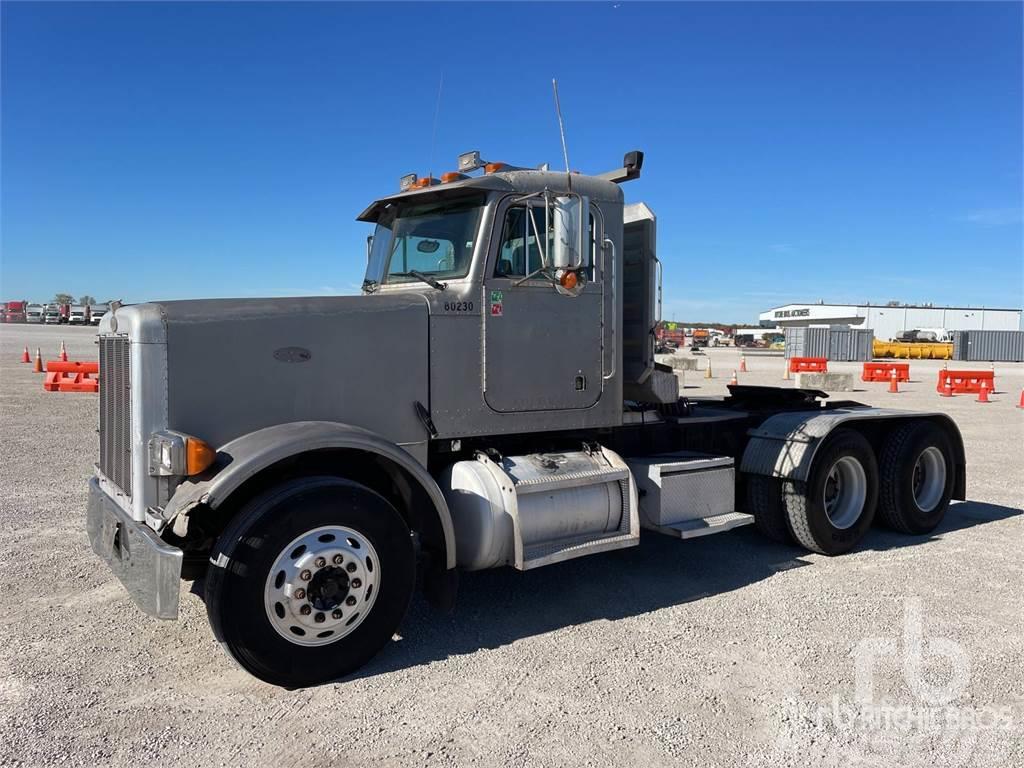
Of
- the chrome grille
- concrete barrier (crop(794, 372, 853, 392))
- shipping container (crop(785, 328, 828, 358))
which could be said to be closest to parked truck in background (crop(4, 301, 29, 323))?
shipping container (crop(785, 328, 828, 358))

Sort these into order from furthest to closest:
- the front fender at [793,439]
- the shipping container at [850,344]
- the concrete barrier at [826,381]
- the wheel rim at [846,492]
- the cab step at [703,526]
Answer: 1. the shipping container at [850,344]
2. the concrete barrier at [826,381]
3. the wheel rim at [846,492]
4. the front fender at [793,439]
5. the cab step at [703,526]

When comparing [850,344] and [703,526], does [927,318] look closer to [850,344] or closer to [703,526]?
[850,344]

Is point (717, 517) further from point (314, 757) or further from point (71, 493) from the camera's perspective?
point (71, 493)

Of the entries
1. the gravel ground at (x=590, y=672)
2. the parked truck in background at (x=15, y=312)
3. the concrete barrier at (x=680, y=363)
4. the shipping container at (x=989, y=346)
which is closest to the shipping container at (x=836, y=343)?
the shipping container at (x=989, y=346)

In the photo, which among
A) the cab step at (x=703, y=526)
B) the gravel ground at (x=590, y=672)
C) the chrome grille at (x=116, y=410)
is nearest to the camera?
the gravel ground at (x=590, y=672)

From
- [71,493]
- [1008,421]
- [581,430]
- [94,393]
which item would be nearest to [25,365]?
[94,393]

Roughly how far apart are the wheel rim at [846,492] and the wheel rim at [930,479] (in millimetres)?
935

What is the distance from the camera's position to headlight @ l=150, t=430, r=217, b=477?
12.7 ft

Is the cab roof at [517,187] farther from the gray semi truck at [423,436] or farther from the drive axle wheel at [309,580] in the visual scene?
the drive axle wheel at [309,580]

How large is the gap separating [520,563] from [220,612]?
172cm

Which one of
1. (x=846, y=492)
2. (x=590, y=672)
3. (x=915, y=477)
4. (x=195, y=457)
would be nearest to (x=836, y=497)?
(x=846, y=492)

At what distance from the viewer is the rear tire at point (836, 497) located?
20.8 feet

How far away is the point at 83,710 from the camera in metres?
3.74

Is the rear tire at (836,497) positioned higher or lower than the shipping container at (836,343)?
lower
